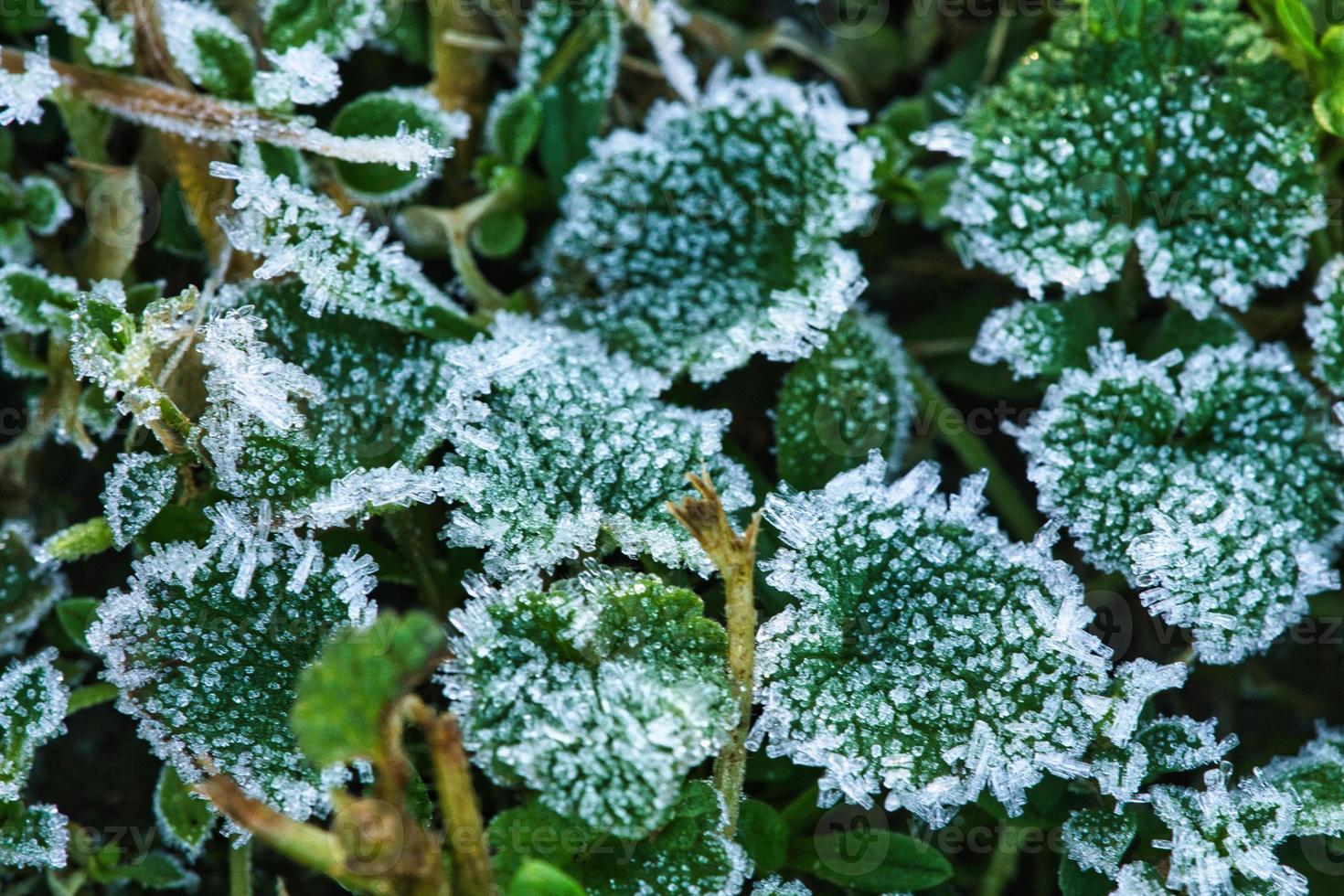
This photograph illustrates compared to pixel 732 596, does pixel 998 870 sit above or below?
below

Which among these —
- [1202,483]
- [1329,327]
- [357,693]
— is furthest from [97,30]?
[1329,327]

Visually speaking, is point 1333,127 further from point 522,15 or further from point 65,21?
point 65,21

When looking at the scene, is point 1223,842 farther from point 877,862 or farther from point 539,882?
point 539,882

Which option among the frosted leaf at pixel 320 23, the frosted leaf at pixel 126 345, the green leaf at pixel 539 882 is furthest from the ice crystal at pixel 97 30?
the green leaf at pixel 539 882

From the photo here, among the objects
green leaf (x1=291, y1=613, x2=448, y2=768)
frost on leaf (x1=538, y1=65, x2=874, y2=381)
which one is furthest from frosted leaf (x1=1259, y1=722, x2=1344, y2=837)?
green leaf (x1=291, y1=613, x2=448, y2=768)

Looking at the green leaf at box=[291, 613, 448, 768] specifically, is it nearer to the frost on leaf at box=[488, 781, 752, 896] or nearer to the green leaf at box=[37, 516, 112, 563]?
the frost on leaf at box=[488, 781, 752, 896]
